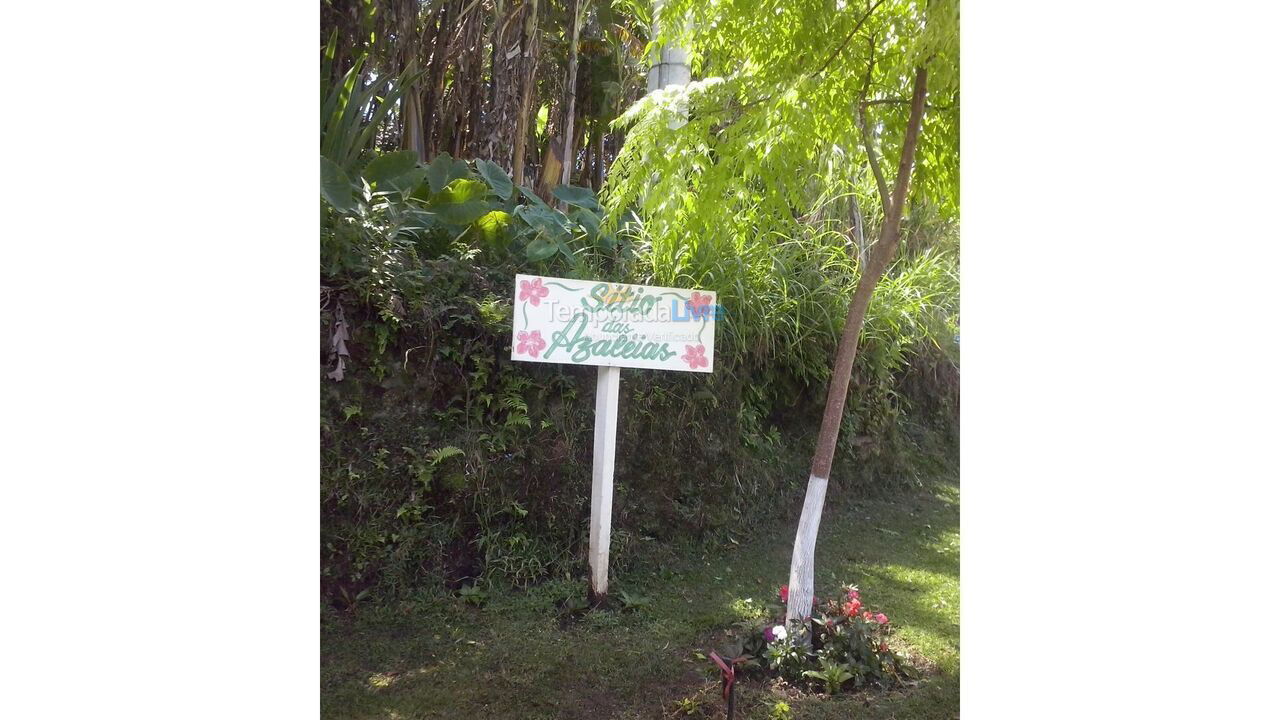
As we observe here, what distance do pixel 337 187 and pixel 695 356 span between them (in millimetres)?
1037

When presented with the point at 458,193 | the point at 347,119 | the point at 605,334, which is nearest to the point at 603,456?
the point at 605,334

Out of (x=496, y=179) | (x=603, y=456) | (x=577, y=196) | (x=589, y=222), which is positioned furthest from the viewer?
(x=577, y=196)

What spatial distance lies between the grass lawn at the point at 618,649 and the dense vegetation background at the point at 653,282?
11 cm

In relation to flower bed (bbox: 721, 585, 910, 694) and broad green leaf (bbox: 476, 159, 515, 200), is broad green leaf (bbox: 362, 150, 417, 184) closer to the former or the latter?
broad green leaf (bbox: 476, 159, 515, 200)

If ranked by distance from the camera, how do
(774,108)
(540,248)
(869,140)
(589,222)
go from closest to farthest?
(774,108)
(869,140)
(540,248)
(589,222)

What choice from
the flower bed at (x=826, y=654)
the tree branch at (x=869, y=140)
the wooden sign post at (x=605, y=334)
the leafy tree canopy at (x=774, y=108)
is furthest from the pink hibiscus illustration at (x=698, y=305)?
the flower bed at (x=826, y=654)

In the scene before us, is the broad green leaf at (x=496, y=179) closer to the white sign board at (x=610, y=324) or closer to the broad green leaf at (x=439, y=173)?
the broad green leaf at (x=439, y=173)

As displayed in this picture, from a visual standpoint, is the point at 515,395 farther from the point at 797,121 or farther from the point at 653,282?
the point at 797,121

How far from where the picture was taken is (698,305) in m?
1.91

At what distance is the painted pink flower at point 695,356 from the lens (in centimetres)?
191
